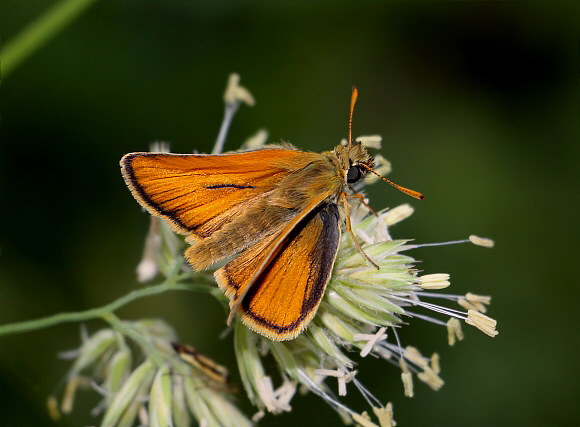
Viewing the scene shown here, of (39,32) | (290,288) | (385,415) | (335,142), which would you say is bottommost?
(385,415)

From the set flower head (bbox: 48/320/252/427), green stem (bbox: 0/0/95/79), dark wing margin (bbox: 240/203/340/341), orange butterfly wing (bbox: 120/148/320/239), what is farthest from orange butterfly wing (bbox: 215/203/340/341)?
green stem (bbox: 0/0/95/79)

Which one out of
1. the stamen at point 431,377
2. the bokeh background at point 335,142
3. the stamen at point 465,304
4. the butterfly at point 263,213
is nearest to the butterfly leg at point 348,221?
the butterfly at point 263,213

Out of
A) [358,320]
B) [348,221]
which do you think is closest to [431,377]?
[358,320]

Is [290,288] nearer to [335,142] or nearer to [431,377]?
[431,377]

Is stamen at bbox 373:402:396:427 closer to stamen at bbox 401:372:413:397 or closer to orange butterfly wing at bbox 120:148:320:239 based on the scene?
stamen at bbox 401:372:413:397

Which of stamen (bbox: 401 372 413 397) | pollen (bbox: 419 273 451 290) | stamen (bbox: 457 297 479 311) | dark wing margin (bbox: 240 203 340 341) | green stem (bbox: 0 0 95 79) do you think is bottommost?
stamen (bbox: 401 372 413 397)

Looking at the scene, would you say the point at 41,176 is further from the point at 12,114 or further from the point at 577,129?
the point at 577,129

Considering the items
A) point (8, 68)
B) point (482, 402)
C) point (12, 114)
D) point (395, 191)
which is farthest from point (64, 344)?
point (482, 402)

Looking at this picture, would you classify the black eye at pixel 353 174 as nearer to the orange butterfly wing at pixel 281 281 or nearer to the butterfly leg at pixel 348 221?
the butterfly leg at pixel 348 221
